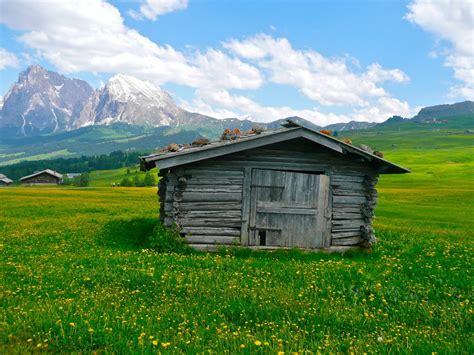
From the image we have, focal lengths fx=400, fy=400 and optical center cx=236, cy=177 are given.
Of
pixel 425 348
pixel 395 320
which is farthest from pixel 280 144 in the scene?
pixel 425 348

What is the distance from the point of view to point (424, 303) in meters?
9.03

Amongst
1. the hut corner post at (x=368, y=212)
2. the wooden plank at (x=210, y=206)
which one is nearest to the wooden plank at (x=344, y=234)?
the hut corner post at (x=368, y=212)

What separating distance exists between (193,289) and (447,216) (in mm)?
37128

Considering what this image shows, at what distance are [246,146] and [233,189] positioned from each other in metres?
1.85

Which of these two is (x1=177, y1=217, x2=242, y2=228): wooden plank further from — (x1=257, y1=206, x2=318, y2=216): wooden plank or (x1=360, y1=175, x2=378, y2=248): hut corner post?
(x1=360, y1=175, x2=378, y2=248): hut corner post

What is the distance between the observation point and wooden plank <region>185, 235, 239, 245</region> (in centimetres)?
1588

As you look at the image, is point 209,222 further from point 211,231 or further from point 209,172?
point 209,172

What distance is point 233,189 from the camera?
1627cm

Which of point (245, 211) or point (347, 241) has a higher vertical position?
point (245, 211)

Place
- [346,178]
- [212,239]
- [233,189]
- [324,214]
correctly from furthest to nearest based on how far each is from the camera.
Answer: [346,178] → [324,214] → [233,189] → [212,239]

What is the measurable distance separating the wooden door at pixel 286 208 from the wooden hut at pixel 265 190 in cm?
4

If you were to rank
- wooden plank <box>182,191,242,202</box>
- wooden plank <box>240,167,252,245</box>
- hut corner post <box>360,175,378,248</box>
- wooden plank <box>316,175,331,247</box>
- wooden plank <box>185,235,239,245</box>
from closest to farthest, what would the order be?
wooden plank <box>185,235,239,245</box>, wooden plank <box>182,191,242,202</box>, wooden plank <box>240,167,252,245</box>, wooden plank <box>316,175,331,247</box>, hut corner post <box>360,175,378,248</box>

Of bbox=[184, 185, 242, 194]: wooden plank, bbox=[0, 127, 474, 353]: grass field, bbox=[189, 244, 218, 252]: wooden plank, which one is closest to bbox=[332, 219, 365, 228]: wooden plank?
bbox=[0, 127, 474, 353]: grass field

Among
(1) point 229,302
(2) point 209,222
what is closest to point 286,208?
(2) point 209,222
